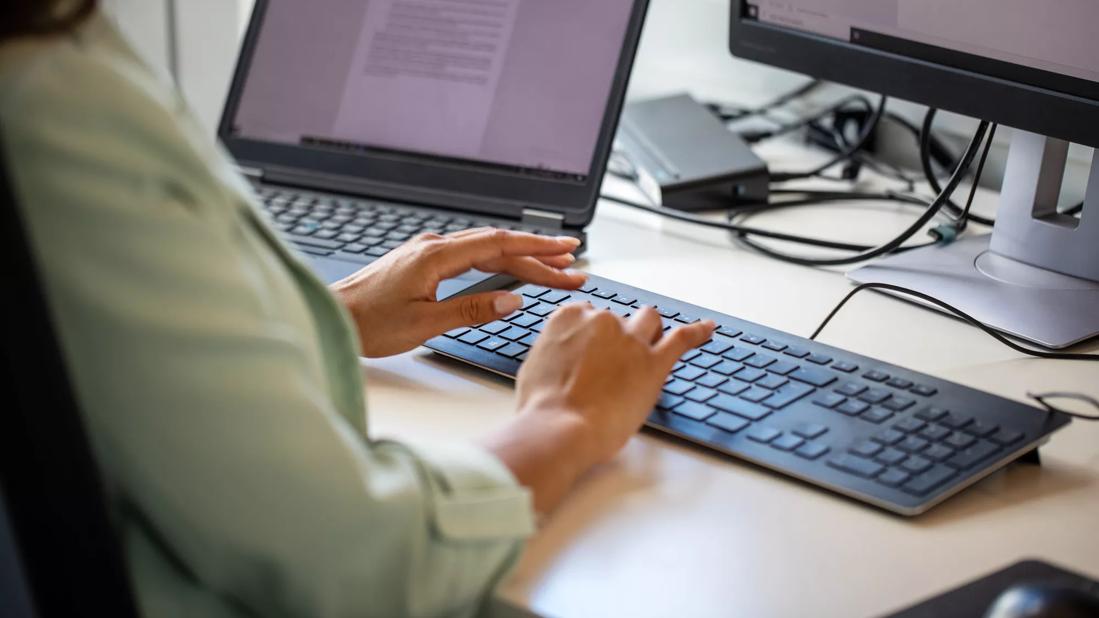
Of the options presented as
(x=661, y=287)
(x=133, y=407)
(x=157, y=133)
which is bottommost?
(x=661, y=287)

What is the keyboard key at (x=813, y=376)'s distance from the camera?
0.79 meters

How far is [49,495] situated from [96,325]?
0.07 metres

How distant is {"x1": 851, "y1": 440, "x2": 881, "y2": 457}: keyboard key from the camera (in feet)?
2.33

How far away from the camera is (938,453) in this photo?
2.33 feet

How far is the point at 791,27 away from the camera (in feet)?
3.49

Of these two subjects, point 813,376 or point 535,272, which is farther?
point 535,272

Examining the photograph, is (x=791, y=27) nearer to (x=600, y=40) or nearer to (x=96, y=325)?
(x=600, y=40)

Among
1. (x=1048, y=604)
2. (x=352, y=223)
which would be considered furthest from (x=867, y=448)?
(x=352, y=223)

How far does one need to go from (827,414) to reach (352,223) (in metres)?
0.50

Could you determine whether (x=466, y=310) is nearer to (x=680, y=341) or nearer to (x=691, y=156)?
(x=680, y=341)

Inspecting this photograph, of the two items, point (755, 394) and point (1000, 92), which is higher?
point (1000, 92)

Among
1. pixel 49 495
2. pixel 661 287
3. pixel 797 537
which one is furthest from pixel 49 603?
pixel 661 287

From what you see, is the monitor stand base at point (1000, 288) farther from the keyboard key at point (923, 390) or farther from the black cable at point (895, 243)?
the keyboard key at point (923, 390)

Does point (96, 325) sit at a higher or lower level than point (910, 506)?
higher
